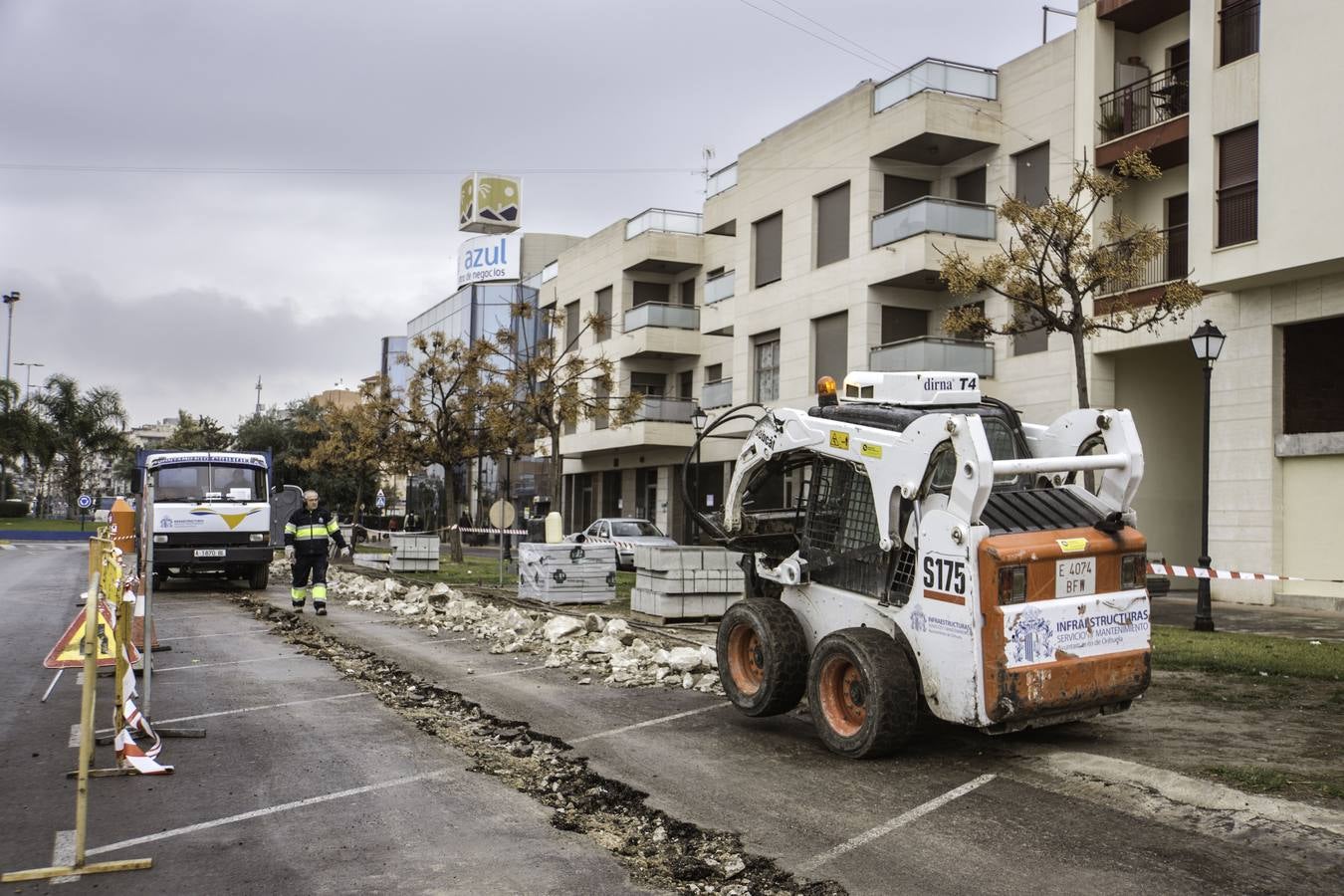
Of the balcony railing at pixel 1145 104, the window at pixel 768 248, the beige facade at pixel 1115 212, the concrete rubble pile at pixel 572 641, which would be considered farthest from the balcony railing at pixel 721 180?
the concrete rubble pile at pixel 572 641

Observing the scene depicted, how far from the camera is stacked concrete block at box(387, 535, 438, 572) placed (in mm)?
26516

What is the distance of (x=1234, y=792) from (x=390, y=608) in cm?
1371

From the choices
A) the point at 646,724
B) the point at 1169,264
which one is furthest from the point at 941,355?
the point at 646,724

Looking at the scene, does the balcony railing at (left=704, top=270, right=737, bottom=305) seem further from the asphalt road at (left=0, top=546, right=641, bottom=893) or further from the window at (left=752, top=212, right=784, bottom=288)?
the asphalt road at (left=0, top=546, right=641, bottom=893)

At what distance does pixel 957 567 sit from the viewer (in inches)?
261

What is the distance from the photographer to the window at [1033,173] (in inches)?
1000

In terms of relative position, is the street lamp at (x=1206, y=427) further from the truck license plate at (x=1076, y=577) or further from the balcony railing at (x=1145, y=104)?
the truck license plate at (x=1076, y=577)

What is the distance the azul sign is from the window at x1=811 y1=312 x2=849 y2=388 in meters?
36.2

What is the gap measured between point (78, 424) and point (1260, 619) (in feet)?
220

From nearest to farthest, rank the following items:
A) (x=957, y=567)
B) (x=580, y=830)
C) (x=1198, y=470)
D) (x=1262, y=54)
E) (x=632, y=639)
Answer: (x=580, y=830), (x=957, y=567), (x=632, y=639), (x=1262, y=54), (x=1198, y=470)

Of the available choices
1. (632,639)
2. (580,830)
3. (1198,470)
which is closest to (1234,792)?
(580,830)

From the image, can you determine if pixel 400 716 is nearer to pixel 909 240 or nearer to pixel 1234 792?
pixel 1234 792

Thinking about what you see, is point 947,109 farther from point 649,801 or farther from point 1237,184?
point 649,801

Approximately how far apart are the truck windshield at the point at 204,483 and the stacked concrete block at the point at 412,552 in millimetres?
5399
